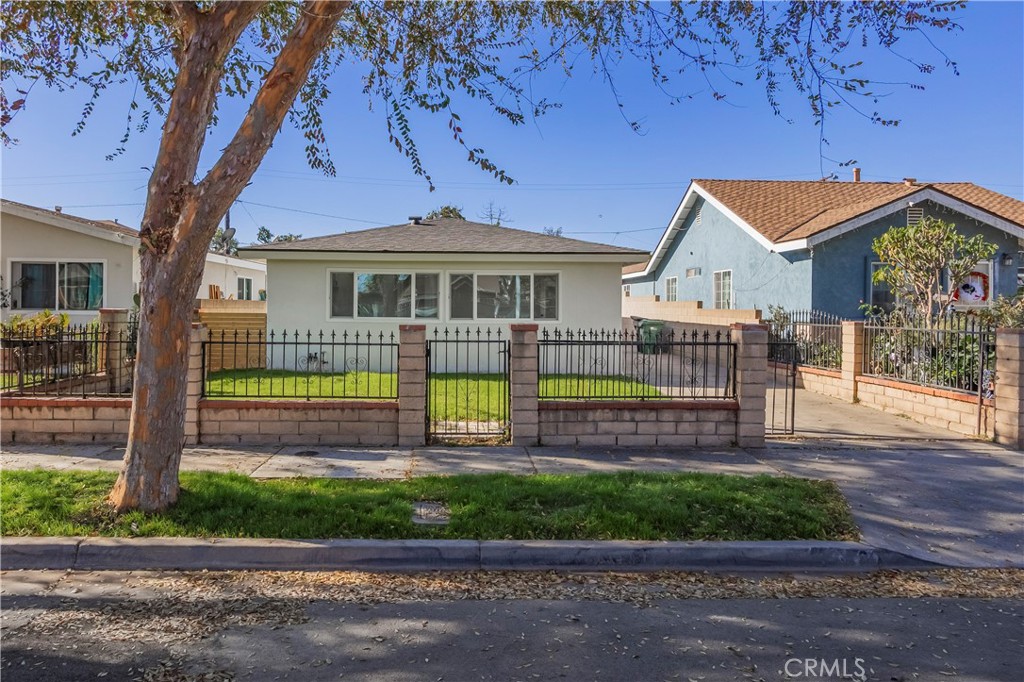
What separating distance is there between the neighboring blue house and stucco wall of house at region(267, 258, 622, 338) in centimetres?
544

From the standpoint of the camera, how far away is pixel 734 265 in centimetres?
2119

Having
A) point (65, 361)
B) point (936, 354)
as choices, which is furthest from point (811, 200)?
point (65, 361)

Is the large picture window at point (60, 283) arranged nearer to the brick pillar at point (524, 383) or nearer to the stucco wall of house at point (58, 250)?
the stucco wall of house at point (58, 250)

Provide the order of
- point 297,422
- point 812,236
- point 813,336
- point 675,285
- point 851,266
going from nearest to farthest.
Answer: point 297,422, point 813,336, point 812,236, point 851,266, point 675,285

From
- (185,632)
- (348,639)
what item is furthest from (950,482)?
(185,632)

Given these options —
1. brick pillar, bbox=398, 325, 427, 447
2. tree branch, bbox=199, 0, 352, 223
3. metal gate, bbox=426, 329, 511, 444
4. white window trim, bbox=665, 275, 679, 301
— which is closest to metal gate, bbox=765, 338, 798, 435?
metal gate, bbox=426, 329, 511, 444

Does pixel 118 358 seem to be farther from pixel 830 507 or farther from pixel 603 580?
pixel 830 507

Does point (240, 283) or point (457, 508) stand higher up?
point (240, 283)

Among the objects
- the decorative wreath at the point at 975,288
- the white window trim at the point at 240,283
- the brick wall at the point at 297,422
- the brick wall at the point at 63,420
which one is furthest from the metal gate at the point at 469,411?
the white window trim at the point at 240,283

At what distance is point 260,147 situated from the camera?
18.9 ft

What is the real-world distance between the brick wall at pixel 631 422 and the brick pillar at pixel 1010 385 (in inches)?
143

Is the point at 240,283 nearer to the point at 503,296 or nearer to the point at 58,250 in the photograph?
the point at 58,250

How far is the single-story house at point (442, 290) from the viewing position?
1533cm

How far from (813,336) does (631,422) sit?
8.27 m
